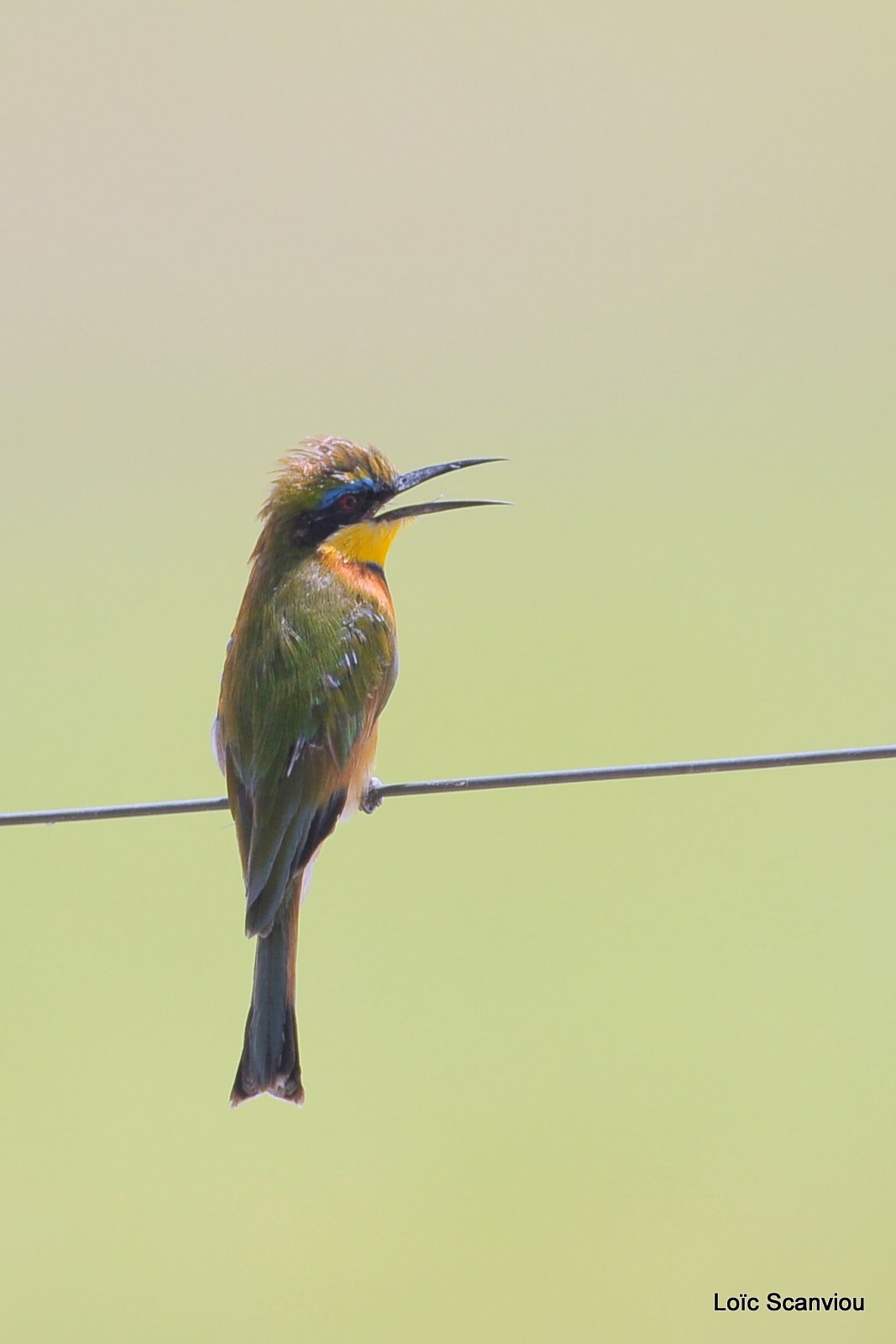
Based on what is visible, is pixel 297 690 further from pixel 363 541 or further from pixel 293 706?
pixel 363 541

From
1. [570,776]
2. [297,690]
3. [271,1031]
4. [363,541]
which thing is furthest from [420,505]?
[570,776]

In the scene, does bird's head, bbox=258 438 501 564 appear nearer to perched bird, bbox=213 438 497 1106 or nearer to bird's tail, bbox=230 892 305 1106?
perched bird, bbox=213 438 497 1106

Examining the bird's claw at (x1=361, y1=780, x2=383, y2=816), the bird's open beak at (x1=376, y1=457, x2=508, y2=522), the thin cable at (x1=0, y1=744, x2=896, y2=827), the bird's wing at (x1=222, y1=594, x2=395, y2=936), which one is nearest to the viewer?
the thin cable at (x1=0, y1=744, x2=896, y2=827)

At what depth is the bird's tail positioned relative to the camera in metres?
2.48

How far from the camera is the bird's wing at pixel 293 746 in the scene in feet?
8.04

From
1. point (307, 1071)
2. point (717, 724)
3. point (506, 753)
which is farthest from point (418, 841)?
point (717, 724)

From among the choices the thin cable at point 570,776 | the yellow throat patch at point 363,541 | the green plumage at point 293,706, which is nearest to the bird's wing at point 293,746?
the green plumage at point 293,706

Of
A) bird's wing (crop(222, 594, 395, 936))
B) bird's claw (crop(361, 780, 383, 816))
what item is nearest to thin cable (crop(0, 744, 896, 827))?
bird's wing (crop(222, 594, 395, 936))

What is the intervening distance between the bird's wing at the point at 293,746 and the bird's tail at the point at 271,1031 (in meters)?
0.06

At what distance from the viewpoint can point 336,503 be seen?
279 cm

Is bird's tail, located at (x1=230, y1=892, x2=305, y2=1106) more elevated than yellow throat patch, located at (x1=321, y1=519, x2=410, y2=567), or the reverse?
yellow throat patch, located at (x1=321, y1=519, x2=410, y2=567)

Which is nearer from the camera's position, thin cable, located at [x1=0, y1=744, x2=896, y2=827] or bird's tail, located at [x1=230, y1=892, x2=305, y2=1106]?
thin cable, located at [x1=0, y1=744, x2=896, y2=827]
